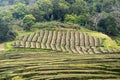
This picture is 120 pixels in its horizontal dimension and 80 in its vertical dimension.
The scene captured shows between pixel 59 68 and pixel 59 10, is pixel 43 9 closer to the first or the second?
pixel 59 10

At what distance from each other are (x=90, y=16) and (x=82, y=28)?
43.6ft

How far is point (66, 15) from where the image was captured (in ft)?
345

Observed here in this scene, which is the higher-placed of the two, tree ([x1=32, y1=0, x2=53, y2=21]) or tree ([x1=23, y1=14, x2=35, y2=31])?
tree ([x1=32, y1=0, x2=53, y2=21])

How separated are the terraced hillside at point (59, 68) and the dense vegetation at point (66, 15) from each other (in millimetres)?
31136

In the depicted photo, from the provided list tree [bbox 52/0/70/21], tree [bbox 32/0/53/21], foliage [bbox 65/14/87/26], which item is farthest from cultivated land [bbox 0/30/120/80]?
tree [bbox 52/0/70/21]

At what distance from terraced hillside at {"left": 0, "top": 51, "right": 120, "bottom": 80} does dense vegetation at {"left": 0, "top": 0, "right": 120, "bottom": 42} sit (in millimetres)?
31136

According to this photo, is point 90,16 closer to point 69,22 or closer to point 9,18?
point 69,22

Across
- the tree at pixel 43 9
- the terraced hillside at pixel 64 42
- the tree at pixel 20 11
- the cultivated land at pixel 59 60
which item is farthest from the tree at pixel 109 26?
the tree at pixel 20 11

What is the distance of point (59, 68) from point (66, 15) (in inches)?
2283

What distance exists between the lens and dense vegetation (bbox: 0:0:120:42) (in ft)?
315

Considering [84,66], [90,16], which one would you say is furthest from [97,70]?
[90,16]

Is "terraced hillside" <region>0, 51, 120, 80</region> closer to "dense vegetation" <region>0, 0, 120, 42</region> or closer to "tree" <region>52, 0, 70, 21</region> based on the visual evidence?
"dense vegetation" <region>0, 0, 120, 42</region>

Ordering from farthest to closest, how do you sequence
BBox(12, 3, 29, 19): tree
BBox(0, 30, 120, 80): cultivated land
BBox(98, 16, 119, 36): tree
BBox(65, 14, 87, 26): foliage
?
BBox(12, 3, 29, 19): tree → BBox(65, 14, 87, 26): foliage → BBox(98, 16, 119, 36): tree → BBox(0, 30, 120, 80): cultivated land

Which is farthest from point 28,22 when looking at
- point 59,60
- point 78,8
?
point 59,60
